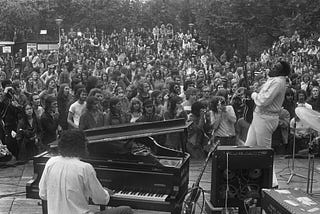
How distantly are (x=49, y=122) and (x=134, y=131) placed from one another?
3.87m

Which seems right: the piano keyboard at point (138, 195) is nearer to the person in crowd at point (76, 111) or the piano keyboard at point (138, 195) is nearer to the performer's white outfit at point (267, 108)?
the performer's white outfit at point (267, 108)

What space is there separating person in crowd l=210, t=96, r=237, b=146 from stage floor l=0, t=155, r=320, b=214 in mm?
650

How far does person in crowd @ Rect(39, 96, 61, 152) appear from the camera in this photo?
9.48 m

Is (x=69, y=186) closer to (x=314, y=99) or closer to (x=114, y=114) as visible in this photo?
(x=114, y=114)

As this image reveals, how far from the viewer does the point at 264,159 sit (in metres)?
6.12

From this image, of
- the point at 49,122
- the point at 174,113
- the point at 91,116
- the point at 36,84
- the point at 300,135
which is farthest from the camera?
the point at 36,84

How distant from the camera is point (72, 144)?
4.88 meters

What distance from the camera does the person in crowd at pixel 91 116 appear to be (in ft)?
29.2

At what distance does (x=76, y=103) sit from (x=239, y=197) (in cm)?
443

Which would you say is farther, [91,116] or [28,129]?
[28,129]

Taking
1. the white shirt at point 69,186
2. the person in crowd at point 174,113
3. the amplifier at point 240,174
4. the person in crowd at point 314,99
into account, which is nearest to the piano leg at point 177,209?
the amplifier at point 240,174

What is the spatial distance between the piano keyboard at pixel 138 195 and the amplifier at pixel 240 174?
30.6 inches

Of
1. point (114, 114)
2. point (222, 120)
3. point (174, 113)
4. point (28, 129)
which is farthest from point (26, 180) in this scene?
point (222, 120)

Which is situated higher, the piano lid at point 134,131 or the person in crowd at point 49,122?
the piano lid at point 134,131
